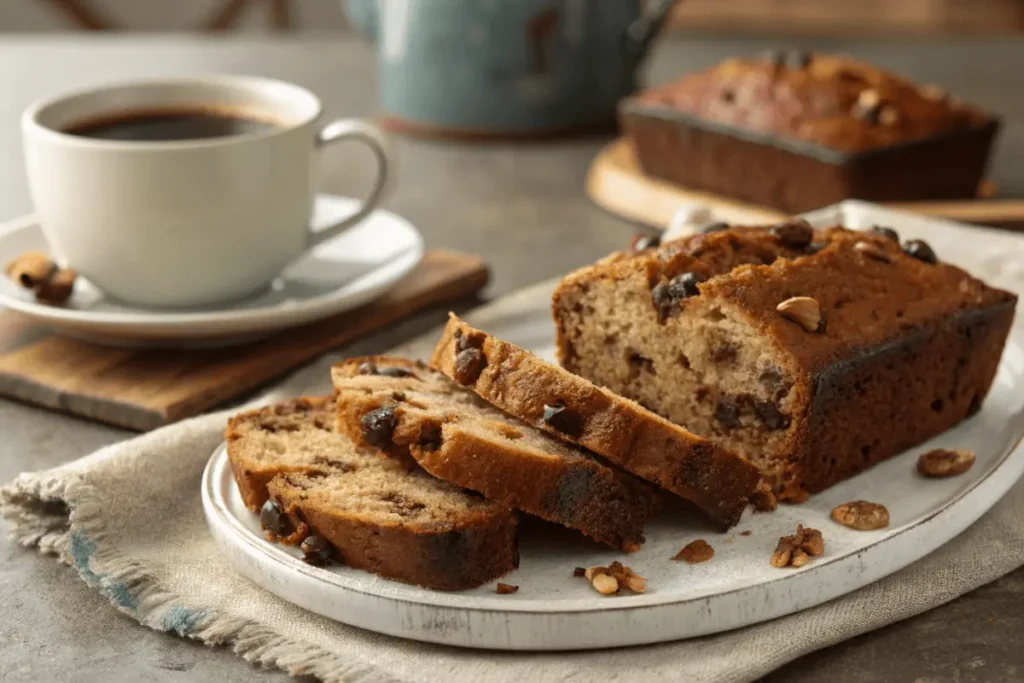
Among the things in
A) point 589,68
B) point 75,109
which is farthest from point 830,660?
point 589,68

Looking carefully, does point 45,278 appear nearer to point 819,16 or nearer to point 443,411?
point 443,411

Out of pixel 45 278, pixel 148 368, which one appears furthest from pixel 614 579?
pixel 45 278

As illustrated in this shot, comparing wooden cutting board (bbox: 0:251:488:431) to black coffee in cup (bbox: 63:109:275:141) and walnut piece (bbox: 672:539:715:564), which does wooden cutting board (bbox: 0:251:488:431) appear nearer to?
black coffee in cup (bbox: 63:109:275:141)

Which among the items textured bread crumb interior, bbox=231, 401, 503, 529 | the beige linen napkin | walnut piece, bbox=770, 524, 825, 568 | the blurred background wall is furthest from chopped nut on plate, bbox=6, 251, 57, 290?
the blurred background wall

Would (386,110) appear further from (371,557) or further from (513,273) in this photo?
(371,557)

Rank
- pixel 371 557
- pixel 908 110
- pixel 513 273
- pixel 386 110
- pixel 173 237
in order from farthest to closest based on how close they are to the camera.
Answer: pixel 386 110
pixel 908 110
pixel 513 273
pixel 173 237
pixel 371 557

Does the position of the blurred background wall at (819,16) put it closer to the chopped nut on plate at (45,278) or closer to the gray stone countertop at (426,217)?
the gray stone countertop at (426,217)
